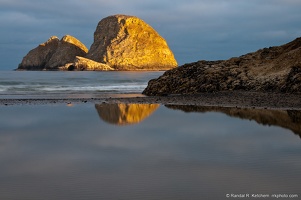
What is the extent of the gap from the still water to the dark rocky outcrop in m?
12.5

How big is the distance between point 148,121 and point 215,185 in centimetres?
809

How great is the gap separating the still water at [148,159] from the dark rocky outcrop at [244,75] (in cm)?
1255

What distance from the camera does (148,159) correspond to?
7695mm

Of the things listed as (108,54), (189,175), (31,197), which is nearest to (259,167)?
(189,175)

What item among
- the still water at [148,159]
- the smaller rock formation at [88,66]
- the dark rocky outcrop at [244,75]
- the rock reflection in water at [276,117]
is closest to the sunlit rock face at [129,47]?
the smaller rock formation at [88,66]

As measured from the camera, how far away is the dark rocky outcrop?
25336mm

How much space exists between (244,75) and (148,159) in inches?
865

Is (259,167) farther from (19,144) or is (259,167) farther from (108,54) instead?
(108,54)

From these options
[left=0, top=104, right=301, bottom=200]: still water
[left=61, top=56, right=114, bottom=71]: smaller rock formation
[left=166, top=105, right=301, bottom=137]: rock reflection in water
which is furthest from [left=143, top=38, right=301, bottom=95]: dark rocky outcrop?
[left=61, top=56, right=114, bottom=71]: smaller rock formation

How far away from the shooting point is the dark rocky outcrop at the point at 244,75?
25336 mm

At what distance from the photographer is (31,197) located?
17.9ft

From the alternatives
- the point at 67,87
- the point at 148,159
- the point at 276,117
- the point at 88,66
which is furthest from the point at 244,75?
the point at 88,66

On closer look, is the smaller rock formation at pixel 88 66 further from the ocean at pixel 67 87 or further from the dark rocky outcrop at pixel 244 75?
the dark rocky outcrop at pixel 244 75

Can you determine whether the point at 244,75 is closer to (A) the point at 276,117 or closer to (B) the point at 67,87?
(A) the point at 276,117
